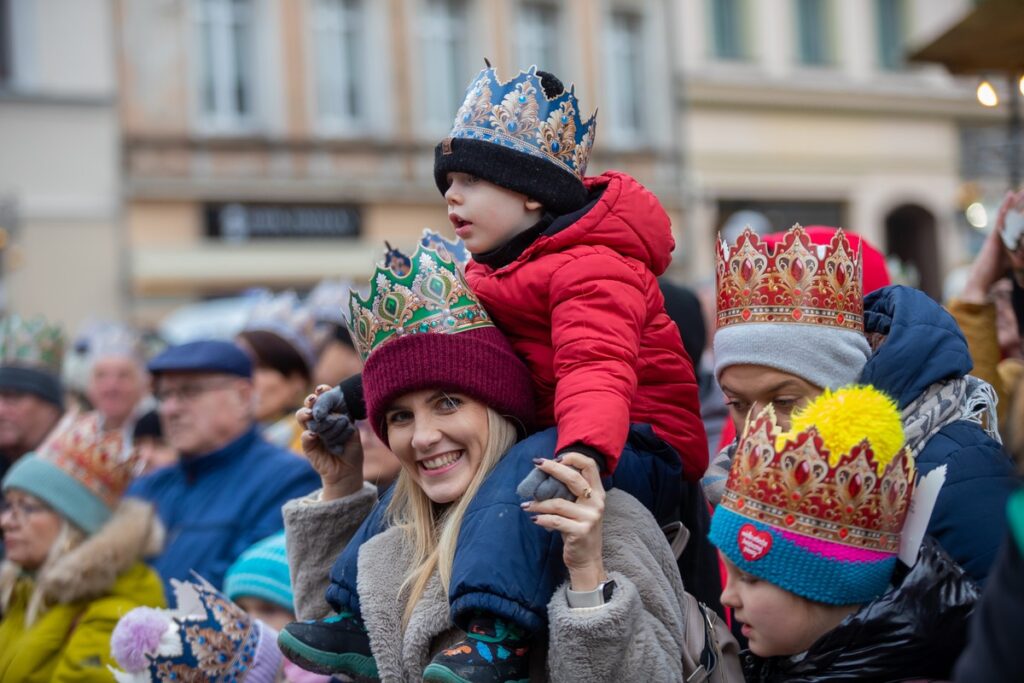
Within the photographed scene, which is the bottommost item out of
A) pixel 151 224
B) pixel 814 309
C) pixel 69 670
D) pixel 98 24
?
pixel 69 670

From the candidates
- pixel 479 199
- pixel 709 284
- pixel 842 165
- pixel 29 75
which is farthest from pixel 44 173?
pixel 479 199

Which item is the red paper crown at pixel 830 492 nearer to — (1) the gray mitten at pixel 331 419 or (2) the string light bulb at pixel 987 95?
(1) the gray mitten at pixel 331 419

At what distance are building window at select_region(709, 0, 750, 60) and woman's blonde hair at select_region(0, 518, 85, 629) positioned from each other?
18486 mm

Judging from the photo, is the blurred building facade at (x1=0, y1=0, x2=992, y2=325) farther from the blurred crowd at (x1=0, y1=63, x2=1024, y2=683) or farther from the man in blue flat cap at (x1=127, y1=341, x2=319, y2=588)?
the blurred crowd at (x1=0, y1=63, x2=1024, y2=683)

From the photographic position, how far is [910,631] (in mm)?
2268

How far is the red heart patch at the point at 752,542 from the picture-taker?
2369 mm

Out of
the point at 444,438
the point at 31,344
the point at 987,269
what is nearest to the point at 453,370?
the point at 444,438

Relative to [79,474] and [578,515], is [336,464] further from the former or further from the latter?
[79,474]

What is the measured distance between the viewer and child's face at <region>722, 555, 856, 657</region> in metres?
2.39

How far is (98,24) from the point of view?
55.4 ft

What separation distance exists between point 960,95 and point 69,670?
21.8 meters

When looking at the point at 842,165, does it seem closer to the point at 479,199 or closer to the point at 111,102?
the point at 111,102

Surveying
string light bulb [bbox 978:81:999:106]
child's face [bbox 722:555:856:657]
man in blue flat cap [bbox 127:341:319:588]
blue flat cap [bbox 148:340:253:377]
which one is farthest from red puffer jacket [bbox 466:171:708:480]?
string light bulb [bbox 978:81:999:106]

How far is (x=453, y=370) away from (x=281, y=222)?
16.1 metres
